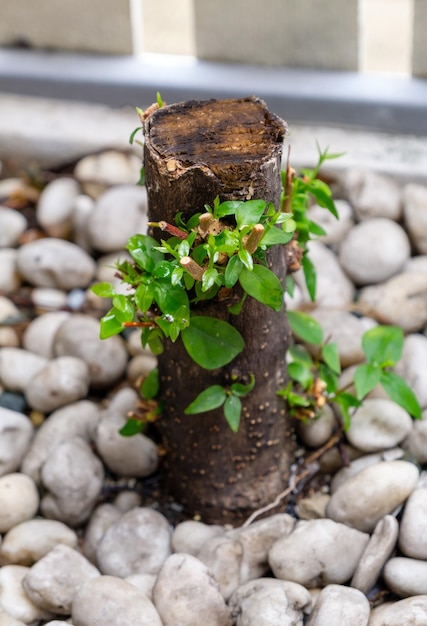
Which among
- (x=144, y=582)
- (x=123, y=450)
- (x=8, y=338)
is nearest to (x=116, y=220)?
(x=8, y=338)

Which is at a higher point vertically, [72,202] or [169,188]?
[169,188]

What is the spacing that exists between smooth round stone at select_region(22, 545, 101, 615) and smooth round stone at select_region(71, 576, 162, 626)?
3cm

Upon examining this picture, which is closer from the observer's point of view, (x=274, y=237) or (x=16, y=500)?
(x=274, y=237)

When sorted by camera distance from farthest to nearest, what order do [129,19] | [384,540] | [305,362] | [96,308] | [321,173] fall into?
[129,19] → [321,173] → [96,308] → [305,362] → [384,540]

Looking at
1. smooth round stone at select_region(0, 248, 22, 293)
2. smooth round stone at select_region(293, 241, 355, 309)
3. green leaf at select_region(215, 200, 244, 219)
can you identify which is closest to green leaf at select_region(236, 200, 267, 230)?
green leaf at select_region(215, 200, 244, 219)

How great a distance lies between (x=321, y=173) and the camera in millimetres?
1799

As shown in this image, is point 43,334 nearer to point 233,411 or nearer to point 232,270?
point 233,411

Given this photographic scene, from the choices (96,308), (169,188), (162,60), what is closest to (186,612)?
(169,188)

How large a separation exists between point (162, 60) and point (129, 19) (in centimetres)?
10

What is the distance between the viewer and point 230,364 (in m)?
1.22

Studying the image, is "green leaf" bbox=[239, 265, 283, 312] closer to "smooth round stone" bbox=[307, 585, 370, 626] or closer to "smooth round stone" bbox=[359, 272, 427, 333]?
"smooth round stone" bbox=[307, 585, 370, 626]

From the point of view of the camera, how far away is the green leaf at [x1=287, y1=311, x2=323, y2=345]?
1.36 m

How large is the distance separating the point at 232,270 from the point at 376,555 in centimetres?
42

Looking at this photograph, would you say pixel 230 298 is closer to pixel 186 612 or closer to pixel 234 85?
pixel 186 612
